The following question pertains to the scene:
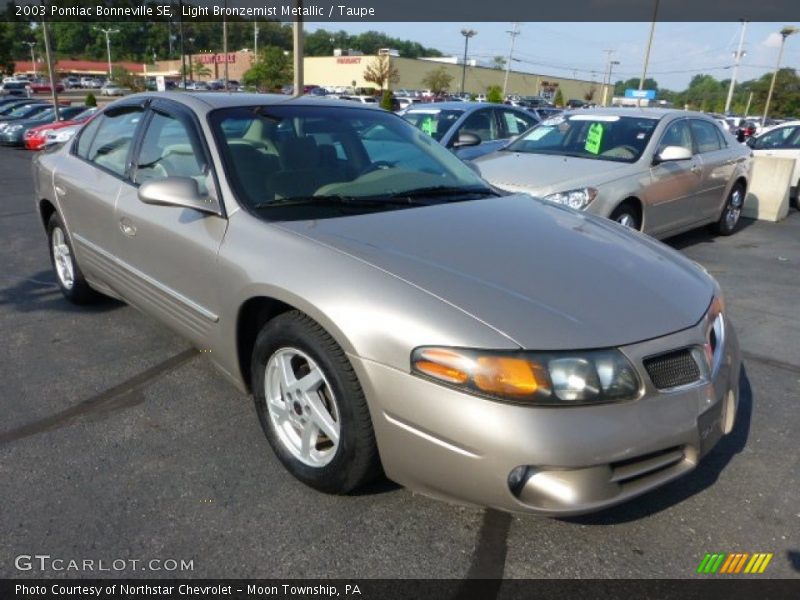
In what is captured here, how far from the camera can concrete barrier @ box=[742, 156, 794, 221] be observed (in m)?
9.16

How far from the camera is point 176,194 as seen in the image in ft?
8.64

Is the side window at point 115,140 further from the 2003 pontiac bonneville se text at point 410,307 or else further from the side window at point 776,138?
the side window at point 776,138

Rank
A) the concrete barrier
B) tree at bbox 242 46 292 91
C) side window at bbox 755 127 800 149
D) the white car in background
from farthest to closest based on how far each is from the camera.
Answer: tree at bbox 242 46 292 91 → side window at bbox 755 127 800 149 → the white car in background → the concrete barrier

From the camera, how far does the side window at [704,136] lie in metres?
6.86

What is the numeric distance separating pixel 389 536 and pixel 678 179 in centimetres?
539

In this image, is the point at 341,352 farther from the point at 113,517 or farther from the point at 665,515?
the point at 665,515

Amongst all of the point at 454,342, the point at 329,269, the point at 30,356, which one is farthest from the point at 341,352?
the point at 30,356

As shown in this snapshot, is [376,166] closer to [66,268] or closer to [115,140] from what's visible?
[115,140]

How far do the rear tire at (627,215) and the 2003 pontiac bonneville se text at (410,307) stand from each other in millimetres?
2614

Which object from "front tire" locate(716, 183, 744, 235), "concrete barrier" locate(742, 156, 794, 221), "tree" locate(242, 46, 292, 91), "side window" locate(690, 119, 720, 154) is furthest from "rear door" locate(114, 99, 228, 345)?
"tree" locate(242, 46, 292, 91)

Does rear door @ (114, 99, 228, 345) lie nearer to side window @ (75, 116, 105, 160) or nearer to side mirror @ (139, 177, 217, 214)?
side mirror @ (139, 177, 217, 214)

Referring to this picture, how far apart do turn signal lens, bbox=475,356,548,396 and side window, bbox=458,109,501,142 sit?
24.7 ft

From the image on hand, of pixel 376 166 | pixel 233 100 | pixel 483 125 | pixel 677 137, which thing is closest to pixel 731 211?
pixel 677 137

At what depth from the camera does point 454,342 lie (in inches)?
75.2
